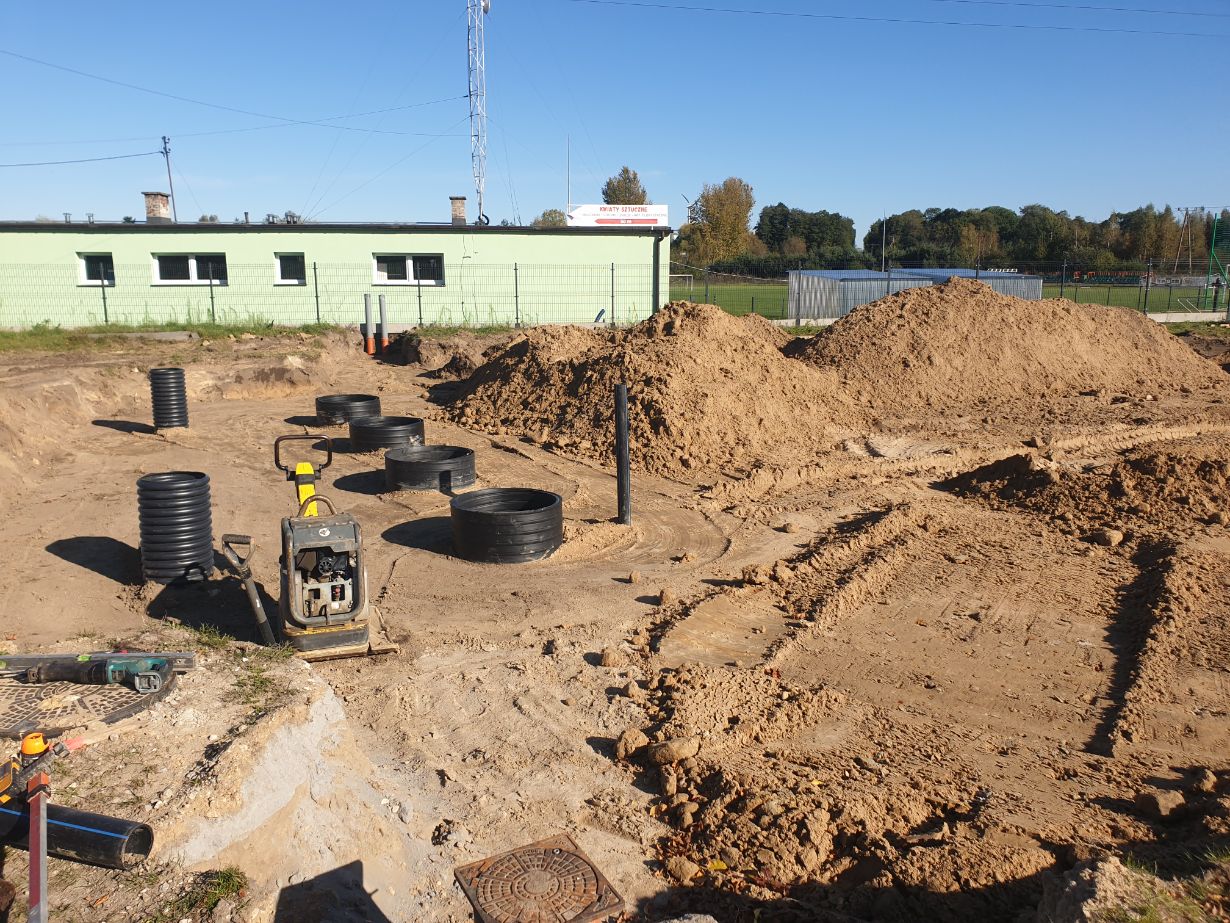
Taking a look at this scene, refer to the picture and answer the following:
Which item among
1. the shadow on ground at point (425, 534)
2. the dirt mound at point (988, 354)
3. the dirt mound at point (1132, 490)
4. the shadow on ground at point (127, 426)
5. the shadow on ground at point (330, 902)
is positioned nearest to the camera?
the shadow on ground at point (330, 902)

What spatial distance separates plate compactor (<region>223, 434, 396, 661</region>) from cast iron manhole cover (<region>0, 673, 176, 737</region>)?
3.44ft

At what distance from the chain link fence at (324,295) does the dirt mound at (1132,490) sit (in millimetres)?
17557

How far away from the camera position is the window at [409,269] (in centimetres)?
2686

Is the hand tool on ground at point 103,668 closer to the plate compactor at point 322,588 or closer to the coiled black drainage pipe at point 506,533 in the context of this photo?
the plate compactor at point 322,588

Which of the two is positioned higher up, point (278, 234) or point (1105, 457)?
point (278, 234)

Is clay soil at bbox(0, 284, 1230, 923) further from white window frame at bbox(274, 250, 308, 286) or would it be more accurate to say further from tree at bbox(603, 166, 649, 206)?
tree at bbox(603, 166, 649, 206)

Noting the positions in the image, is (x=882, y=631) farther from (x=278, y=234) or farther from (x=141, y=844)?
(x=278, y=234)

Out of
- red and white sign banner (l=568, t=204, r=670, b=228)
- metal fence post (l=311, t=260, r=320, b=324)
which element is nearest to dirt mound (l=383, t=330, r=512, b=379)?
metal fence post (l=311, t=260, r=320, b=324)

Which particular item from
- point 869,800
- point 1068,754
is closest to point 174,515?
point 869,800

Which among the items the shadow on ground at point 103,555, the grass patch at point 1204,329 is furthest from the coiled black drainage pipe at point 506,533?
the grass patch at point 1204,329

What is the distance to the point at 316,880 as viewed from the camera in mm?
4391

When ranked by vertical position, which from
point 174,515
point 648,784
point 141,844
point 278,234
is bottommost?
point 648,784

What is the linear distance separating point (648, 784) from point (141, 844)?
2.73 m

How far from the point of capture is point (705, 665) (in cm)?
685
